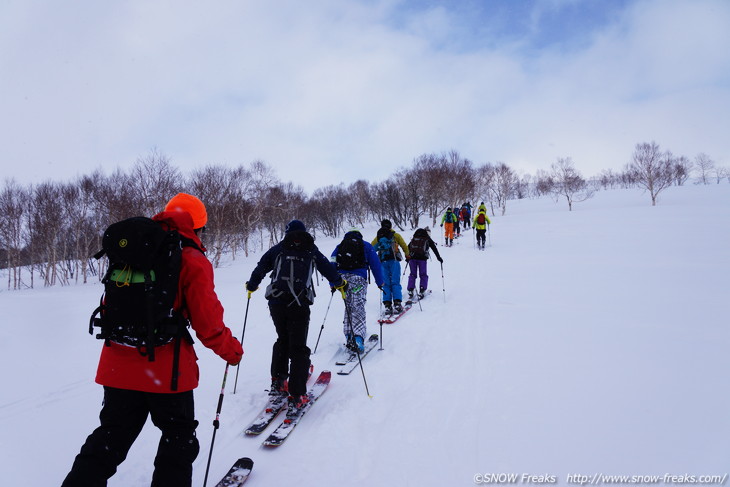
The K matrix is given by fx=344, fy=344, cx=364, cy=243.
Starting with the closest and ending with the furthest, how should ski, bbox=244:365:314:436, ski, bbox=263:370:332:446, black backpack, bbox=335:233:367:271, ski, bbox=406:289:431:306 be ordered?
1. ski, bbox=263:370:332:446
2. ski, bbox=244:365:314:436
3. black backpack, bbox=335:233:367:271
4. ski, bbox=406:289:431:306

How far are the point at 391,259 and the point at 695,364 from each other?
4.96 metres

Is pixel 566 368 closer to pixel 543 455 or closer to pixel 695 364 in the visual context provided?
pixel 695 364

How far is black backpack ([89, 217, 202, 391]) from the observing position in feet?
6.13

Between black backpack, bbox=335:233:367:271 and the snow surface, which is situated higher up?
black backpack, bbox=335:233:367:271

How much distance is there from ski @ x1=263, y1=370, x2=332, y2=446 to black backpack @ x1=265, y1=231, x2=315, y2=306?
1125 millimetres

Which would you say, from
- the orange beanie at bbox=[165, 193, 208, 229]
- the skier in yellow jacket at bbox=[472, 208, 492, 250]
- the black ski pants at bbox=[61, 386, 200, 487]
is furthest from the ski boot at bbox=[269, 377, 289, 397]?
the skier in yellow jacket at bbox=[472, 208, 492, 250]

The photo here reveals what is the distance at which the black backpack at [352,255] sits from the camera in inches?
218

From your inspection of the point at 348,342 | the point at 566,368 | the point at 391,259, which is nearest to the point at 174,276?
the point at 348,342

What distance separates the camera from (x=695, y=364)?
395 centimetres

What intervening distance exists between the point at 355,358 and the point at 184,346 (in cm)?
332

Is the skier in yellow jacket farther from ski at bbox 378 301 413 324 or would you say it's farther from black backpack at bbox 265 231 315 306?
black backpack at bbox 265 231 315 306

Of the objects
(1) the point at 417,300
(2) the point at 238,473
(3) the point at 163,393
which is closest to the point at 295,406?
(2) the point at 238,473

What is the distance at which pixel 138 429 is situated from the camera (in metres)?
2.10

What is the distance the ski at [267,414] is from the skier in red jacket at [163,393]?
132cm
